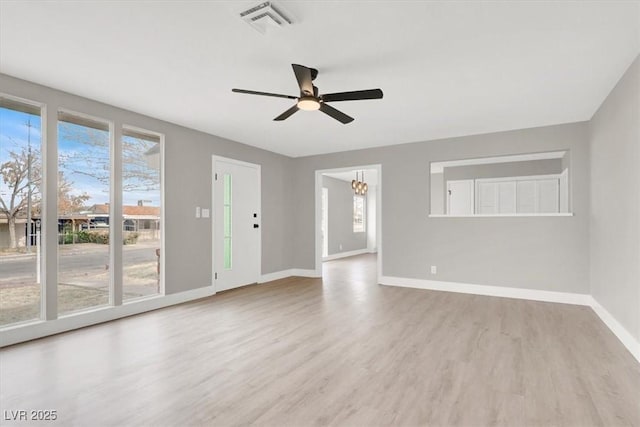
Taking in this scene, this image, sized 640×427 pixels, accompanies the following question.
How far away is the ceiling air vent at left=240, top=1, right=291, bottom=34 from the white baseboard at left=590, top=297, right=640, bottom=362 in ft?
12.0

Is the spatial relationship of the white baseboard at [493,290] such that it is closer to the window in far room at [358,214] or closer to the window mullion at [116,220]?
the window mullion at [116,220]

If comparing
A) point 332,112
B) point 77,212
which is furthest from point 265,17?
point 77,212

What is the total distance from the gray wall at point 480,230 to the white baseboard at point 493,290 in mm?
68

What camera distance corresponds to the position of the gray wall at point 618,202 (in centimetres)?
270

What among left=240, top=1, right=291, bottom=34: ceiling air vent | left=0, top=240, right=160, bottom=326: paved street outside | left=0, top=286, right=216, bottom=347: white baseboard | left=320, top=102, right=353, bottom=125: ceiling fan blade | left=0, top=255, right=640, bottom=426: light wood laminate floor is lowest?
left=0, top=255, right=640, bottom=426: light wood laminate floor

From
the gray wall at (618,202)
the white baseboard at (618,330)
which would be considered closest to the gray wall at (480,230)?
the gray wall at (618,202)

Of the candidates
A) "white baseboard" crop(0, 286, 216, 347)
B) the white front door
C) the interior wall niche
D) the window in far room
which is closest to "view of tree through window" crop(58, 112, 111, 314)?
"white baseboard" crop(0, 286, 216, 347)

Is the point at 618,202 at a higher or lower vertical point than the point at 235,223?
higher

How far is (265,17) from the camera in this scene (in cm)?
212

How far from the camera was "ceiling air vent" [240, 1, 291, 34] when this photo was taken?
6.67ft

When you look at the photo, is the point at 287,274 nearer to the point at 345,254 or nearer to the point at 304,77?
the point at 345,254

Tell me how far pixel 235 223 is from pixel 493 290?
4148mm

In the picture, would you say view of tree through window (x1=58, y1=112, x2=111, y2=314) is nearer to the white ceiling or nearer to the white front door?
the white ceiling

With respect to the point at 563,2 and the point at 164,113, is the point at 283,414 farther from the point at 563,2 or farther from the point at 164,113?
the point at 164,113
